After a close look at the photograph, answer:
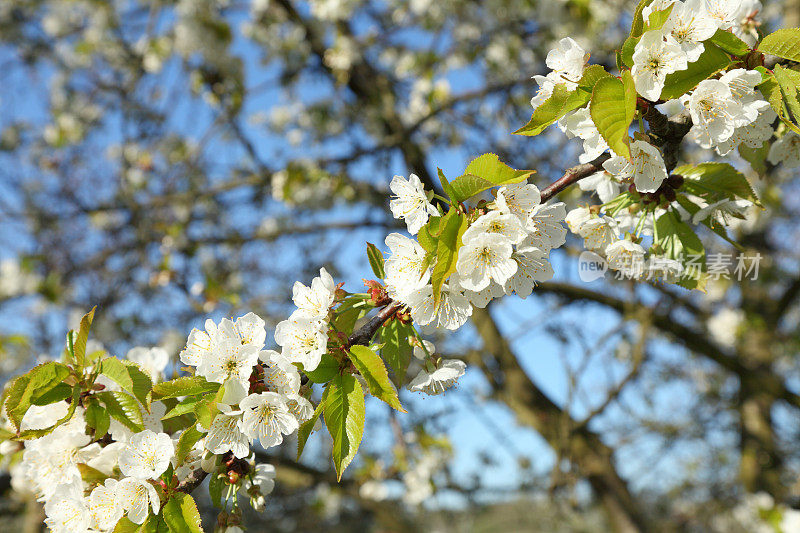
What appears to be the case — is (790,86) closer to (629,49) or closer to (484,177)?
(629,49)

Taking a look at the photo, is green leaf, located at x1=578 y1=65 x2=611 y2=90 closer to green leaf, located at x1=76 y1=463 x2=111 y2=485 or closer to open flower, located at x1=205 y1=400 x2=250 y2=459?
open flower, located at x1=205 y1=400 x2=250 y2=459

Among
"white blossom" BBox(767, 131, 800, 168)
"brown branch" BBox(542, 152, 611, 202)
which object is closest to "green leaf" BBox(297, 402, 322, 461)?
"brown branch" BBox(542, 152, 611, 202)

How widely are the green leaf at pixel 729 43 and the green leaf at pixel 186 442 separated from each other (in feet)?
3.79

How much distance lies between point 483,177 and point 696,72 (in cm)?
43

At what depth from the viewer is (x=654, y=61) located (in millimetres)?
920

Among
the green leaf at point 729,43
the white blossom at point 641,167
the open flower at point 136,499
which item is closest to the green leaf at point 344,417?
the open flower at point 136,499

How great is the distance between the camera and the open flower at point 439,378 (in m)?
1.09

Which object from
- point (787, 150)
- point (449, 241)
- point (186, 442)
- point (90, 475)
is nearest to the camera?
point (449, 241)

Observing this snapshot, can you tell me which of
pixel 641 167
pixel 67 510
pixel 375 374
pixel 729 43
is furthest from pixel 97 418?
pixel 729 43

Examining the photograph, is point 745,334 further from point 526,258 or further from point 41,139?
point 41,139

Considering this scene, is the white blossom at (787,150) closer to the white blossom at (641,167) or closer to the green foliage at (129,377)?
the white blossom at (641,167)

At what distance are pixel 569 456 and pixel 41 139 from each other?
6.37 meters

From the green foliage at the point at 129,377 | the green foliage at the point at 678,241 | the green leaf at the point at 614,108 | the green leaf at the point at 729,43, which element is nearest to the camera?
the green leaf at the point at 614,108

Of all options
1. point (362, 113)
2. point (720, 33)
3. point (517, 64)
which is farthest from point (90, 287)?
point (720, 33)
